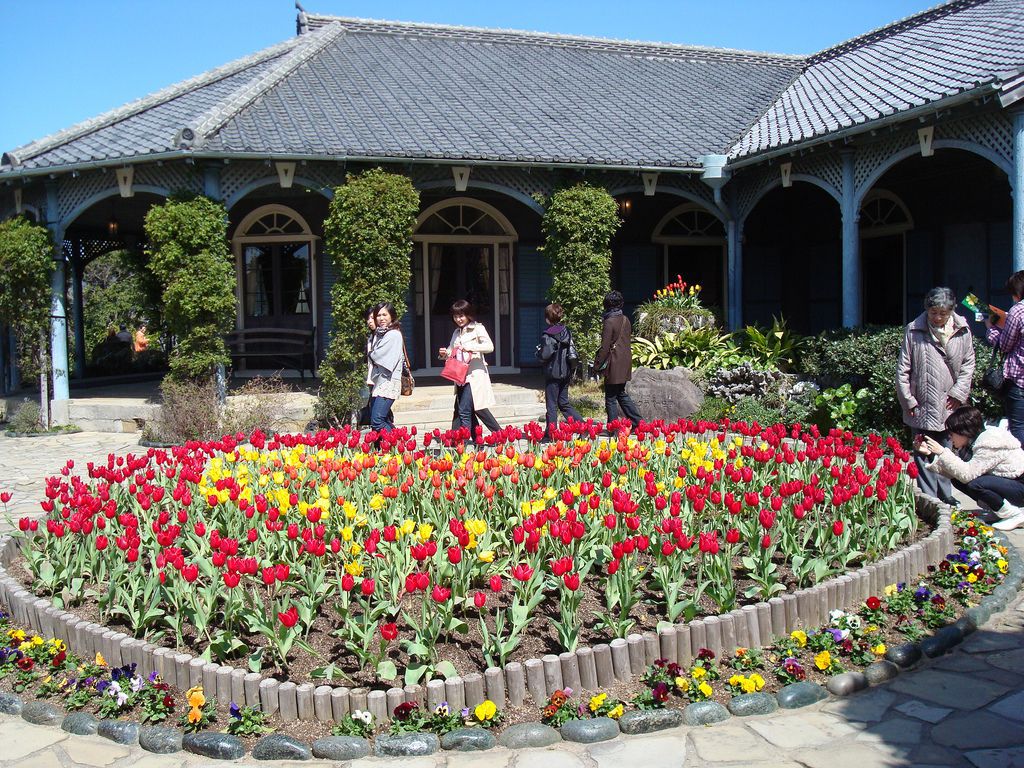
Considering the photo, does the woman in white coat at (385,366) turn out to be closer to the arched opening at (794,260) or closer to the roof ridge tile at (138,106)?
the roof ridge tile at (138,106)

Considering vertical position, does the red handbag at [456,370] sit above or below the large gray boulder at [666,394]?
above

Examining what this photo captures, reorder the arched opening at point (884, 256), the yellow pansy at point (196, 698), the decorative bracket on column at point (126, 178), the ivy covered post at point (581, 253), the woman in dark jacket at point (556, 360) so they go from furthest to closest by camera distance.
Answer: the arched opening at point (884, 256) → the ivy covered post at point (581, 253) → the decorative bracket on column at point (126, 178) → the woman in dark jacket at point (556, 360) → the yellow pansy at point (196, 698)

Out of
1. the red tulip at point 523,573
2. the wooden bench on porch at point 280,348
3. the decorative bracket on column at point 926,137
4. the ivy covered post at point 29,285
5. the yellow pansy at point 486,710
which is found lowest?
the yellow pansy at point 486,710

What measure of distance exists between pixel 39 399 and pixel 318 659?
11761 mm

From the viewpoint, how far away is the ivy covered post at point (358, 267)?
38.6ft

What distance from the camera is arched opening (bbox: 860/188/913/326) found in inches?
583

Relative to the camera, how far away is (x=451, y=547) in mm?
4207

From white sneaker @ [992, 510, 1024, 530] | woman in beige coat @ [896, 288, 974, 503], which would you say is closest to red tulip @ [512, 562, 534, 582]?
woman in beige coat @ [896, 288, 974, 503]

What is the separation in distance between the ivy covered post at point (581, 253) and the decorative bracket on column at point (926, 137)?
412 centimetres

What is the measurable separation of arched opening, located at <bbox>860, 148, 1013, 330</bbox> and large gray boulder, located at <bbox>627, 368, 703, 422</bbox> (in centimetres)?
481

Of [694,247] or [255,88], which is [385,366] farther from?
[694,247]

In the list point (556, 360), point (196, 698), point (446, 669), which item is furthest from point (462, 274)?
point (196, 698)

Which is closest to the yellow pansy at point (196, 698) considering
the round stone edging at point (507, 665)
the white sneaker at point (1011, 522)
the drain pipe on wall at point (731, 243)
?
the round stone edging at point (507, 665)

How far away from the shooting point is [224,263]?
464 inches
